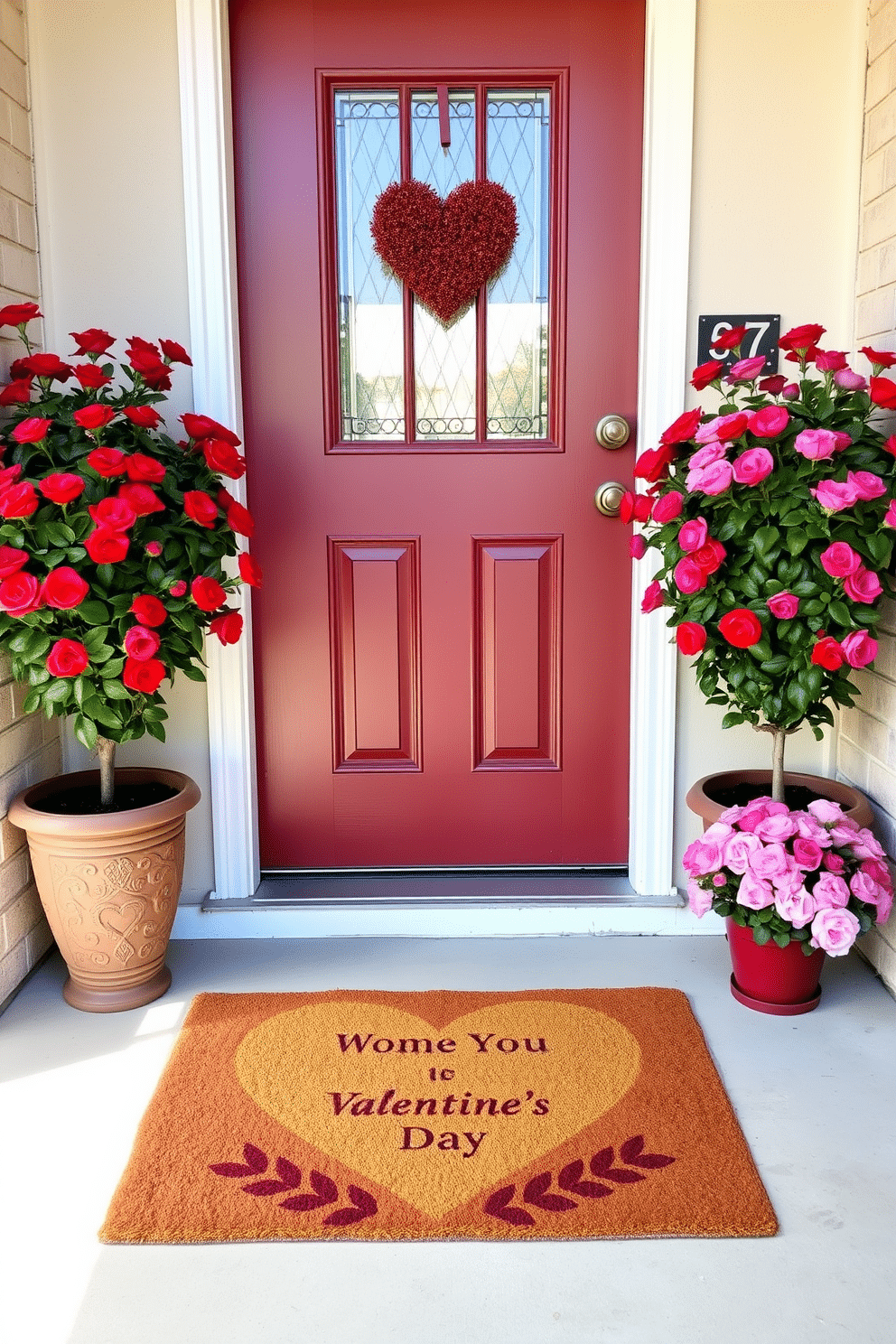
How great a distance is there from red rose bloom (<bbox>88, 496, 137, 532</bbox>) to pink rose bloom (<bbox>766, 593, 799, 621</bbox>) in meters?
1.10

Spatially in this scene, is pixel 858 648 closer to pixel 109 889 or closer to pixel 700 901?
pixel 700 901

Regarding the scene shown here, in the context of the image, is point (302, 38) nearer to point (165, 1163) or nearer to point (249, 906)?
point (249, 906)

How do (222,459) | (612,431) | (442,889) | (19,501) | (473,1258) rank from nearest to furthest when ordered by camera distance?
1. (473,1258)
2. (19,501)
3. (222,459)
4. (612,431)
5. (442,889)

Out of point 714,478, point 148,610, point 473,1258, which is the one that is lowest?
point 473,1258

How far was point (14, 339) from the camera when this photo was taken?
221 centimetres

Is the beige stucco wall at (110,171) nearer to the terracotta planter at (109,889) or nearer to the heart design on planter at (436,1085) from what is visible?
the terracotta planter at (109,889)

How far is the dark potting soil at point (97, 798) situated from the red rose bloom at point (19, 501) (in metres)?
0.60

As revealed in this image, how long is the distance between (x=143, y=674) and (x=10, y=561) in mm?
290

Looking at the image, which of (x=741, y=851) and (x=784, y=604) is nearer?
(x=784, y=604)

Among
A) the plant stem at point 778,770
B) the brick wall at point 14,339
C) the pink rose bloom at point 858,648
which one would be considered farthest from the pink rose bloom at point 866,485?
the brick wall at point 14,339

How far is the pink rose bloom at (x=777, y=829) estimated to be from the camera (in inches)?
78.2

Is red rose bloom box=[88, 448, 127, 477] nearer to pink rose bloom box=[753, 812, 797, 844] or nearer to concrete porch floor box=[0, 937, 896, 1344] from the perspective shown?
concrete porch floor box=[0, 937, 896, 1344]

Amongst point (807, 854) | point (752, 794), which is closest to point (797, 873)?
point (807, 854)

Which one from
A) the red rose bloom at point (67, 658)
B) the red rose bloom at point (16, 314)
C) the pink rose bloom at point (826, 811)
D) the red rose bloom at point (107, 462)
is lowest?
the pink rose bloom at point (826, 811)
